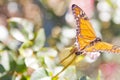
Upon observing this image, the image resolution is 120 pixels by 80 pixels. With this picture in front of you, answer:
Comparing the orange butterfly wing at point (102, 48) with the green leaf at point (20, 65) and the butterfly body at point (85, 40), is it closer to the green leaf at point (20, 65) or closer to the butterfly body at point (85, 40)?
the butterfly body at point (85, 40)

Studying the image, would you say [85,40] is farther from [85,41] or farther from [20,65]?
[20,65]

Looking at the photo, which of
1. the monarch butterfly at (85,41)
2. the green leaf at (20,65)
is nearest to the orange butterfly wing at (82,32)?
the monarch butterfly at (85,41)

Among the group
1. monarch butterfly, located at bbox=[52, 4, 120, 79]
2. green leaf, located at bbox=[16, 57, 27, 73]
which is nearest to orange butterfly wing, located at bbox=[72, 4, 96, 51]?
monarch butterfly, located at bbox=[52, 4, 120, 79]

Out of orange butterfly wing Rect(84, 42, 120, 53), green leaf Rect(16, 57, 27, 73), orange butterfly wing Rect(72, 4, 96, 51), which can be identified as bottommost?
green leaf Rect(16, 57, 27, 73)

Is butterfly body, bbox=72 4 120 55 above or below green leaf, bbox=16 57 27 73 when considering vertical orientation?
above

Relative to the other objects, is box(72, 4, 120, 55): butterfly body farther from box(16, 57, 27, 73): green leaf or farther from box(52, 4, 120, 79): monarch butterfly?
box(16, 57, 27, 73): green leaf

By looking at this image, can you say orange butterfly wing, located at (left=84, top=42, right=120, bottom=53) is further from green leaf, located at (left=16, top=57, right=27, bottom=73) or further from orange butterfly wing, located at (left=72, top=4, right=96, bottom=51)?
green leaf, located at (left=16, top=57, right=27, bottom=73)

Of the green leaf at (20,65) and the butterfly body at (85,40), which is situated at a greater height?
the butterfly body at (85,40)

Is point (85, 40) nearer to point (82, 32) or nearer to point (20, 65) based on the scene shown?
point (82, 32)

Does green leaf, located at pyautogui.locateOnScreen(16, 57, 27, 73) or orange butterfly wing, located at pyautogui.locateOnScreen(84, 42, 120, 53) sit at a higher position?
orange butterfly wing, located at pyautogui.locateOnScreen(84, 42, 120, 53)

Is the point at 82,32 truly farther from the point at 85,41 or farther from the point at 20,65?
the point at 20,65

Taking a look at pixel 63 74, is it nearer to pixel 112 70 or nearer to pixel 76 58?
pixel 76 58

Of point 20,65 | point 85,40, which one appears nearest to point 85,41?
point 85,40
